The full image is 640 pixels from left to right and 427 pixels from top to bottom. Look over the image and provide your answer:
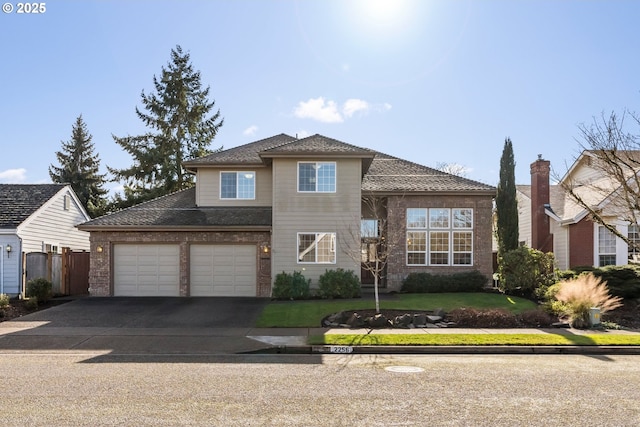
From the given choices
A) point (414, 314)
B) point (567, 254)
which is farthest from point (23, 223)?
point (567, 254)

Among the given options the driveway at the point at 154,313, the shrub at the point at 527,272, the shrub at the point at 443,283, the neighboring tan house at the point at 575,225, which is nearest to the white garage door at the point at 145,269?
the driveway at the point at 154,313

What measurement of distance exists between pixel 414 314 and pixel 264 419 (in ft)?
33.4

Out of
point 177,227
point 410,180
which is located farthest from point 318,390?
point 410,180

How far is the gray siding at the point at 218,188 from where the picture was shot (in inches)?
911

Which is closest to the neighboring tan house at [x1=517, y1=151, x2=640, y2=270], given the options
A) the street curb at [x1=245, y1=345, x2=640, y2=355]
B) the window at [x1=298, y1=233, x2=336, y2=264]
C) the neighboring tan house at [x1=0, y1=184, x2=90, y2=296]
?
the window at [x1=298, y1=233, x2=336, y2=264]

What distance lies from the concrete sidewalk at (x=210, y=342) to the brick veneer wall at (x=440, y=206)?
25.4 feet

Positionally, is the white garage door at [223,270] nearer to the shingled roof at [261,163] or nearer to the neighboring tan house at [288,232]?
the neighboring tan house at [288,232]

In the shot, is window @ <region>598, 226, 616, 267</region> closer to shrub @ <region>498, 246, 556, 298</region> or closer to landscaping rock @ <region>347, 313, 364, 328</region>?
shrub @ <region>498, 246, 556, 298</region>

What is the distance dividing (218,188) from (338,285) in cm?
707

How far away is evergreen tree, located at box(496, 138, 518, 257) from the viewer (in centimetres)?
2373

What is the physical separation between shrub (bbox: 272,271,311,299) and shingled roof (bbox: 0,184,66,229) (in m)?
11.1

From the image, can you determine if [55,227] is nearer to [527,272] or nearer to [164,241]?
[164,241]

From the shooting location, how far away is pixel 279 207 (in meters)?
20.8

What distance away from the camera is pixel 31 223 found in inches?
919
